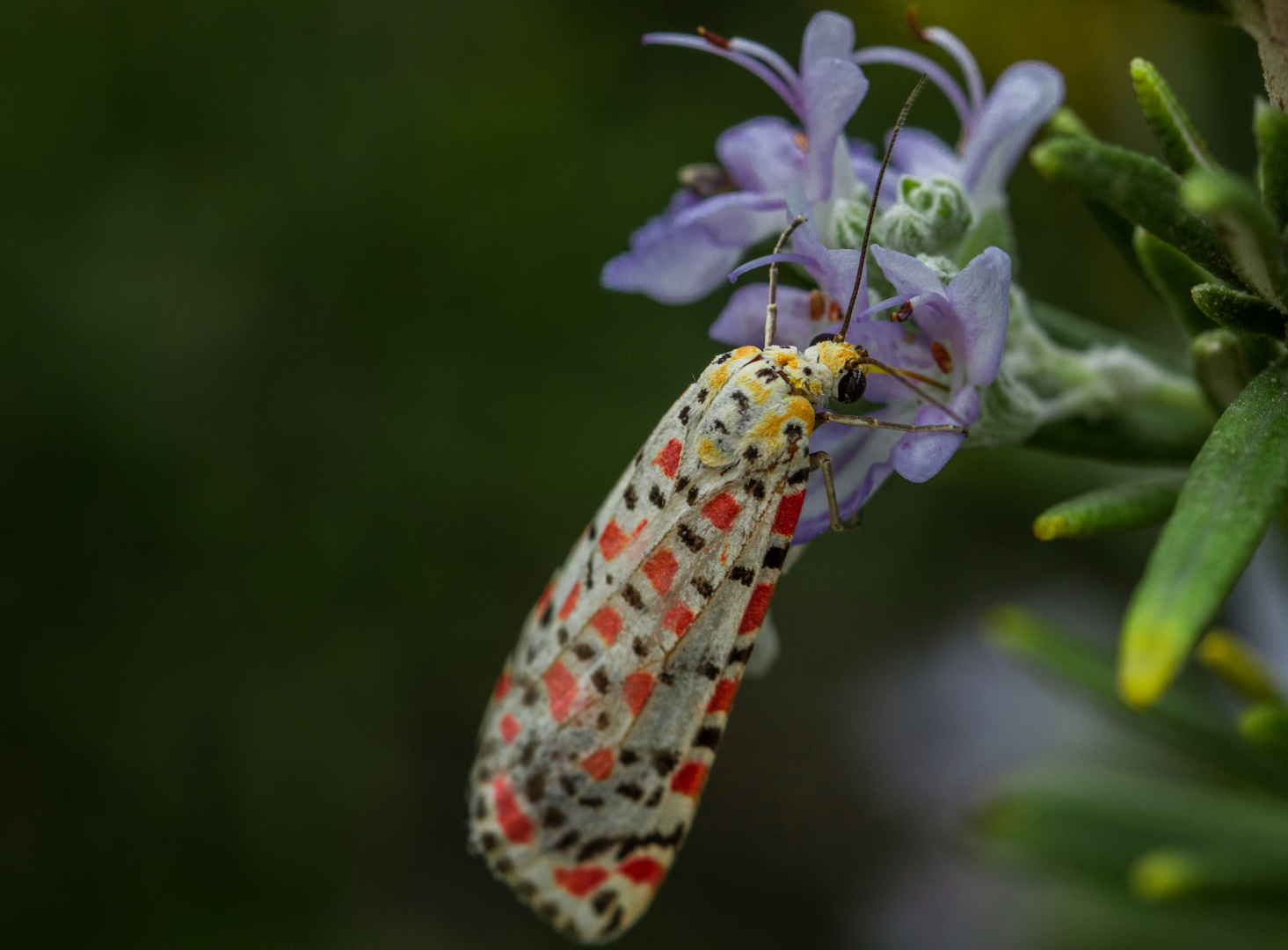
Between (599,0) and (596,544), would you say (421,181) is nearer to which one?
(599,0)

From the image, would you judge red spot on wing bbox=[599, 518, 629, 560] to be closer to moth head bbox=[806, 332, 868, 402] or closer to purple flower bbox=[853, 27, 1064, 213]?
moth head bbox=[806, 332, 868, 402]

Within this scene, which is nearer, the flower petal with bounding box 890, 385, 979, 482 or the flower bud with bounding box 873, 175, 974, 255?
the flower petal with bounding box 890, 385, 979, 482

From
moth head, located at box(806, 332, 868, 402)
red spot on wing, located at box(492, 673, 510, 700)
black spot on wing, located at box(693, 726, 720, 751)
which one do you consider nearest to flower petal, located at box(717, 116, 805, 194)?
moth head, located at box(806, 332, 868, 402)

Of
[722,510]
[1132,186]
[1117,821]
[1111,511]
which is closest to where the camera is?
[1132,186]

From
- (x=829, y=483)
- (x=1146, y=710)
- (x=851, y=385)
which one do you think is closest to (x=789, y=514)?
(x=829, y=483)

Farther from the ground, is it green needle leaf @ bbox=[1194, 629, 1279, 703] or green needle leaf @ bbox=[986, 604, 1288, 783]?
green needle leaf @ bbox=[1194, 629, 1279, 703]

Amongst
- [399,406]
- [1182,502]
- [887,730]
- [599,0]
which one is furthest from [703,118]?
[1182,502]

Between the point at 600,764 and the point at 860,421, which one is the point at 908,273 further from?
the point at 600,764
